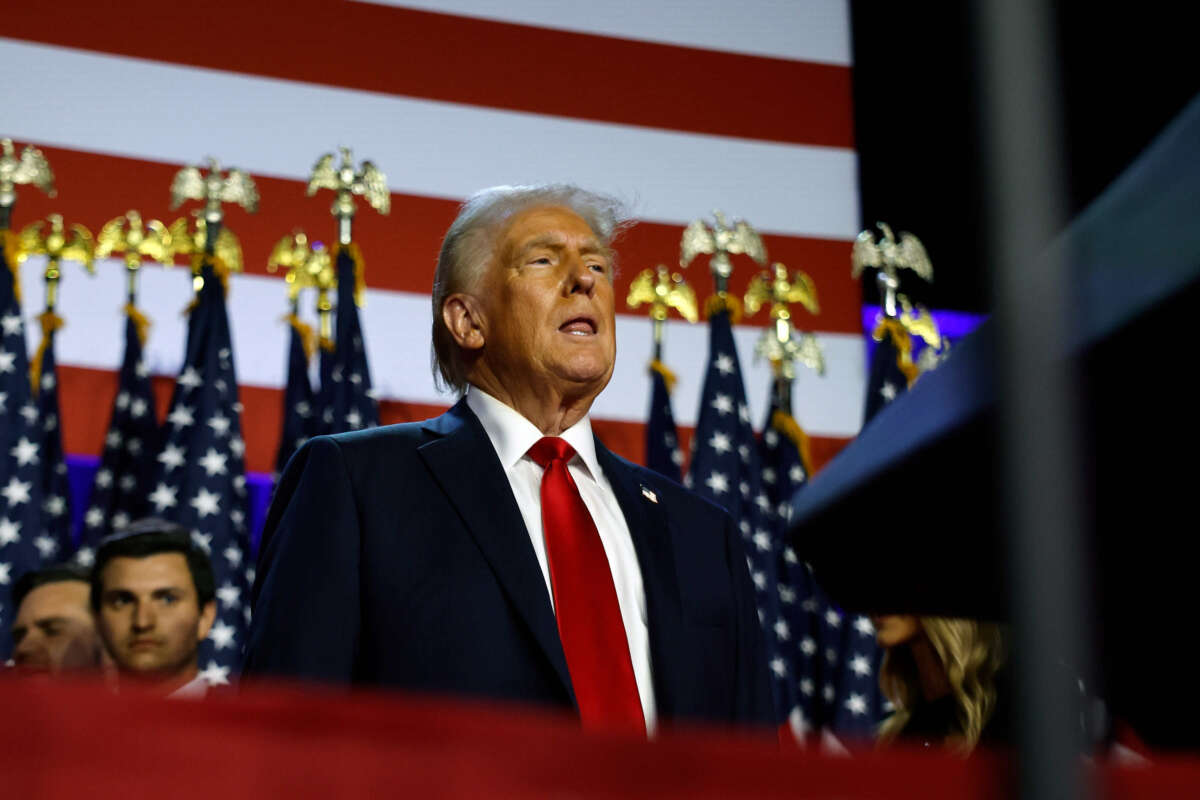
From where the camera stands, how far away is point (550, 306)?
1.92 meters

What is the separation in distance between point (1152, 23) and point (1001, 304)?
4.92 meters

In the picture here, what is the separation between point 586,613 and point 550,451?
0.26 m

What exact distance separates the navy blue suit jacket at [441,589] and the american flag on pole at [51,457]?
2315mm

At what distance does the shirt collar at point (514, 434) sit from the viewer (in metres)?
1.74

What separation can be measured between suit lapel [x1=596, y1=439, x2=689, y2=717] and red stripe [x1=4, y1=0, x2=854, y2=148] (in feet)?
10.8

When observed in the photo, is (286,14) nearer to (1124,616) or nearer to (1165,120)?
(1165,120)

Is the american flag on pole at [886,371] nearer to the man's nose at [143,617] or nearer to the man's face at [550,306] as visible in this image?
the man's nose at [143,617]

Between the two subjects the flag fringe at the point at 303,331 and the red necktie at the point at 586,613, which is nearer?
the red necktie at the point at 586,613

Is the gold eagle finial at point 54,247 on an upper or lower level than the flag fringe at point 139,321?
upper

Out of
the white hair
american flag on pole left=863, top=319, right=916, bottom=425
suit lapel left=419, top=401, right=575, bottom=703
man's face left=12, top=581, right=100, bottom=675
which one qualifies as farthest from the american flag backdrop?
suit lapel left=419, top=401, right=575, bottom=703

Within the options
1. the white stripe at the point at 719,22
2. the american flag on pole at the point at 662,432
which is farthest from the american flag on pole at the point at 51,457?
the white stripe at the point at 719,22

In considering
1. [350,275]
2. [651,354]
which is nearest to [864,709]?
[651,354]

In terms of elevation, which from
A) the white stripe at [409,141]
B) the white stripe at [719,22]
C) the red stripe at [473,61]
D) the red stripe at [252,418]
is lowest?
the red stripe at [252,418]

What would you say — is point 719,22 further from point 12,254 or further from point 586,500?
point 586,500
